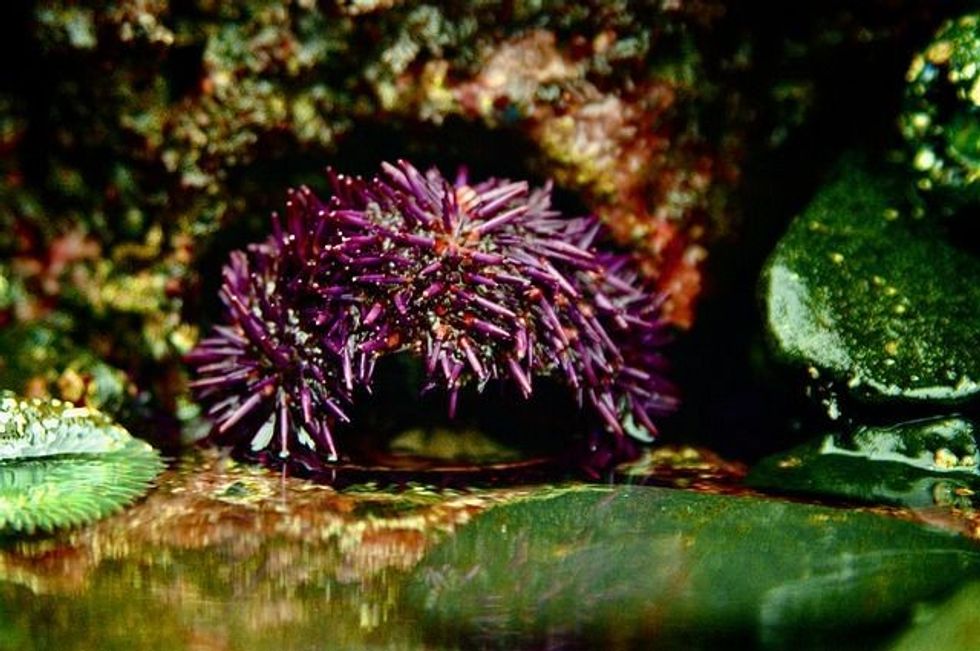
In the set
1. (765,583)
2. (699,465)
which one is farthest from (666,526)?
(699,465)

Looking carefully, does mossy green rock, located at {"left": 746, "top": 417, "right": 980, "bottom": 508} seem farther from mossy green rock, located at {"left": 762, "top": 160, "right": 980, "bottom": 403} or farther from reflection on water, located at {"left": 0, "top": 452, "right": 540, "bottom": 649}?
reflection on water, located at {"left": 0, "top": 452, "right": 540, "bottom": 649}

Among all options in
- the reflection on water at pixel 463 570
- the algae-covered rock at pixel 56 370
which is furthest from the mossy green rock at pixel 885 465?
the algae-covered rock at pixel 56 370

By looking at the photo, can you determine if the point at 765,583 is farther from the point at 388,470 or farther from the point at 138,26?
the point at 138,26

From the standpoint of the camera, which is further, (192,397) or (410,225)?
(192,397)

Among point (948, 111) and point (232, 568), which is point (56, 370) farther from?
point (948, 111)

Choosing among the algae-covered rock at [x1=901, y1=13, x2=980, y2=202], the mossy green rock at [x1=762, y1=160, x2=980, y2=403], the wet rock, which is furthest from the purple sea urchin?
the wet rock

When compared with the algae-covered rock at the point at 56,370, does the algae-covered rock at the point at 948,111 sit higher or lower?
higher

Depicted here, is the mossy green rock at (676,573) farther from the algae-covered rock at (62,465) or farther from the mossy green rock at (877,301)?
the algae-covered rock at (62,465)

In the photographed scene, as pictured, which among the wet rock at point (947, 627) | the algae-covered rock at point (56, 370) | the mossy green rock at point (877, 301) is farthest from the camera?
the algae-covered rock at point (56, 370)
